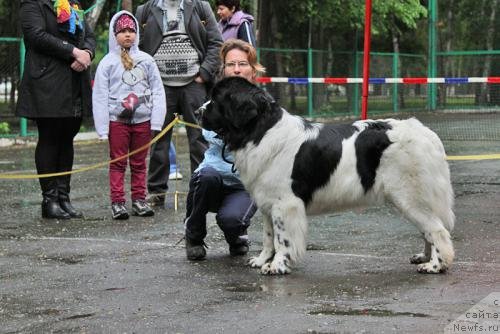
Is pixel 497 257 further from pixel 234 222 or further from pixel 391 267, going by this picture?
pixel 234 222

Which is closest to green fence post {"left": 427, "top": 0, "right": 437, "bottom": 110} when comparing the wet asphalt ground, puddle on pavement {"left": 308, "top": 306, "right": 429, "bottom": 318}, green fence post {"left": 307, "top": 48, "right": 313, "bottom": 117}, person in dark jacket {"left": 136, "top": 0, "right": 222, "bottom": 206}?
green fence post {"left": 307, "top": 48, "right": 313, "bottom": 117}

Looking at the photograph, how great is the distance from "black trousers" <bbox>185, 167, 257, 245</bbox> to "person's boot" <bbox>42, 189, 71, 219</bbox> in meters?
Result: 2.36

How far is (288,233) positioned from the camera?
6008mm

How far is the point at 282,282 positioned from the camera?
19.0ft

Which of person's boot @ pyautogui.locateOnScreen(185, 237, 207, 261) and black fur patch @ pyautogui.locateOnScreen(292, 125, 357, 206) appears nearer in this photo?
black fur patch @ pyautogui.locateOnScreen(292, 125, 357, 206)

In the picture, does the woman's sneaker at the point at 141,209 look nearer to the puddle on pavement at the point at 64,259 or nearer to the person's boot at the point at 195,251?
the puddle on pavement at the point at 64,259

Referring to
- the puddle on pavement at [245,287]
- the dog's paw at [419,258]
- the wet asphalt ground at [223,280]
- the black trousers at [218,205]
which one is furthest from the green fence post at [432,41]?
the puddle on pavement at [245,287]

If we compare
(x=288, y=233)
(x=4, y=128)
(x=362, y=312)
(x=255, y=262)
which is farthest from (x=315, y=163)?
(x=4, y=128)

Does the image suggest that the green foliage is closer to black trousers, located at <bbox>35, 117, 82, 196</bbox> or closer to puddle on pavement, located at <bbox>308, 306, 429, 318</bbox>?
black trousers, located at <bbox>35, 117, 82, 196</bbox>

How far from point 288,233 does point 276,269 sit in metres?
0.26

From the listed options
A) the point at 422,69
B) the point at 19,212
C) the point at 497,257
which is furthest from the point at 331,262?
the point at 422,69

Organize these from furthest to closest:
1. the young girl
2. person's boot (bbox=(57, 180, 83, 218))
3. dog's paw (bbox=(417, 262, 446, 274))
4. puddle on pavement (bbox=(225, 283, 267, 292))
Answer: person's boot (bbox=(57, 180, 83, 218)) → the young girl → dog's paw (bbox=(417, 262, 446, 274)) → puddle on pavement (bbox=(225, 283, 267, 292))

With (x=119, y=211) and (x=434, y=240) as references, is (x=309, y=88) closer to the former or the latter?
(x=119, y=211)

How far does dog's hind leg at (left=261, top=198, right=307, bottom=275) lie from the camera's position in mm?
5992
